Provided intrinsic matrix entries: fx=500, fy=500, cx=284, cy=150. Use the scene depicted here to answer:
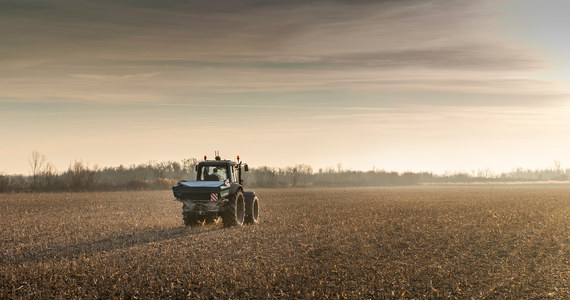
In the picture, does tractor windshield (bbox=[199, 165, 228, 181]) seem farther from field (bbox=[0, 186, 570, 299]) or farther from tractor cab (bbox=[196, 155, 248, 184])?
field (bbox=[0, 186, 570, 299])

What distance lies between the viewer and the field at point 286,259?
11031 millimetres

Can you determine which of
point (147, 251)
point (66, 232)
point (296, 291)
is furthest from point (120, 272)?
point (66, 232)

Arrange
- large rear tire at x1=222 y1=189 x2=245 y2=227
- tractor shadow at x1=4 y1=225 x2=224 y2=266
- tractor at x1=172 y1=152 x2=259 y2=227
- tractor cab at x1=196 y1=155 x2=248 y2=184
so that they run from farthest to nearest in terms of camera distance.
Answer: tractor cab at x1=196 y1=155 x2=248 y2=184 → large rear tire at x1=222 y1=189 x2=245 y2=227 → tractor at x1=172 y1=152 x2=259 y2=227 → tractor shadow at x1=4 y1=225 x2=224 y2=266

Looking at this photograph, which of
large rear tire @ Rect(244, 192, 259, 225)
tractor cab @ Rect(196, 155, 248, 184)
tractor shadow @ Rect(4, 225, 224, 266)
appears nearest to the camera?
tractor shadow @ Rect(4, 225, 224, 266)

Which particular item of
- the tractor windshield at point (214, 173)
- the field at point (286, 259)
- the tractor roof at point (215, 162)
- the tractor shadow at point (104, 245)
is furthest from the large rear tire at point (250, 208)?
the tractor roof at point (215, 162)

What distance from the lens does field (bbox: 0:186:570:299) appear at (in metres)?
11.0

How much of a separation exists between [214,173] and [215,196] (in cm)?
231

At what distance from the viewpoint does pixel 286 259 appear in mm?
14297

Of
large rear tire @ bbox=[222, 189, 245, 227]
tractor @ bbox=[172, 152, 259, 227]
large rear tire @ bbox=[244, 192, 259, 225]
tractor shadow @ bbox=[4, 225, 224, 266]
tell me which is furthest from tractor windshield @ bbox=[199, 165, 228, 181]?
tractor shadow @ bbox=[4, 225, 224, 266]

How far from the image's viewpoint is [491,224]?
24.0 m

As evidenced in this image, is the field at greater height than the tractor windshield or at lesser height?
lesser

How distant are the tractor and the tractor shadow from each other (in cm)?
70

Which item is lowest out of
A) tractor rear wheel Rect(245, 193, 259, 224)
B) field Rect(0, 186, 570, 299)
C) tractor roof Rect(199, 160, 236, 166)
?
field Rect(0, 186, 570, 299)

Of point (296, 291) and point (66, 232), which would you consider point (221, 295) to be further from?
point (66, 232)
